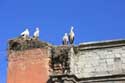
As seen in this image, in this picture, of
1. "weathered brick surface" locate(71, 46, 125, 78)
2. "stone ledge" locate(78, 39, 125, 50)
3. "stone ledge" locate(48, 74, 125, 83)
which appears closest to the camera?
"stone ledge" locate(48, 74, 125, 83)

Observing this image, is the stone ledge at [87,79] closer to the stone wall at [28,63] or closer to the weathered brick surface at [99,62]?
the weathered brick surface at [99,62]

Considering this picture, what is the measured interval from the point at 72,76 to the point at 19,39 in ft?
9.77

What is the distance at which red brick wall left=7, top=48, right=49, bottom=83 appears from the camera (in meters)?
20.7

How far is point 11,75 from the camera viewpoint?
21016mm

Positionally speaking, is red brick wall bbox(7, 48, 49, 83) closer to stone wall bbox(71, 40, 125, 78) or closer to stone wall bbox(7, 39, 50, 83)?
stone wall bbox(7, 39, 50, 83)

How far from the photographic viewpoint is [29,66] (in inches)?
825

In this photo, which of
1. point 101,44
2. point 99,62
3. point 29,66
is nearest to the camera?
point 99,62

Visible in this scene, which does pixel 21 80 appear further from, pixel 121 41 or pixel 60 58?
pixel 121 41

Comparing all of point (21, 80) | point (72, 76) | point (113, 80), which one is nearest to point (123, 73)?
point (113, 80)

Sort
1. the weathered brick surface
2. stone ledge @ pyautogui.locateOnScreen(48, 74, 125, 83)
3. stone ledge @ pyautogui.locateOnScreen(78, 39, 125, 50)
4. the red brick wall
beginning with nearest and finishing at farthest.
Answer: stone ledge @ pyautogui.locateOnScreen(48, 74, 125, 83) → the weathered brick surface → stone ledge @ pyautogui.locateOnScreen(78, 39, 125, 50) → the red brick wall

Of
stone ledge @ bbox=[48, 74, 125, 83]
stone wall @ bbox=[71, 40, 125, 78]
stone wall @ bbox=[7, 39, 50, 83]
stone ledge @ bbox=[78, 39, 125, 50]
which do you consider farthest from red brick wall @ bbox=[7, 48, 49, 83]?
stone ledge @ bbox=[78, 39, 125, 50]

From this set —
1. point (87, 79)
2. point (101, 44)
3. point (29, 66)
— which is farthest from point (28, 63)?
point (101, 44)

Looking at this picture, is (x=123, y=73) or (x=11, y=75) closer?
(x=123, y=73)

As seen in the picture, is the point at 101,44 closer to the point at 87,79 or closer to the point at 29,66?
the point at 87,79
